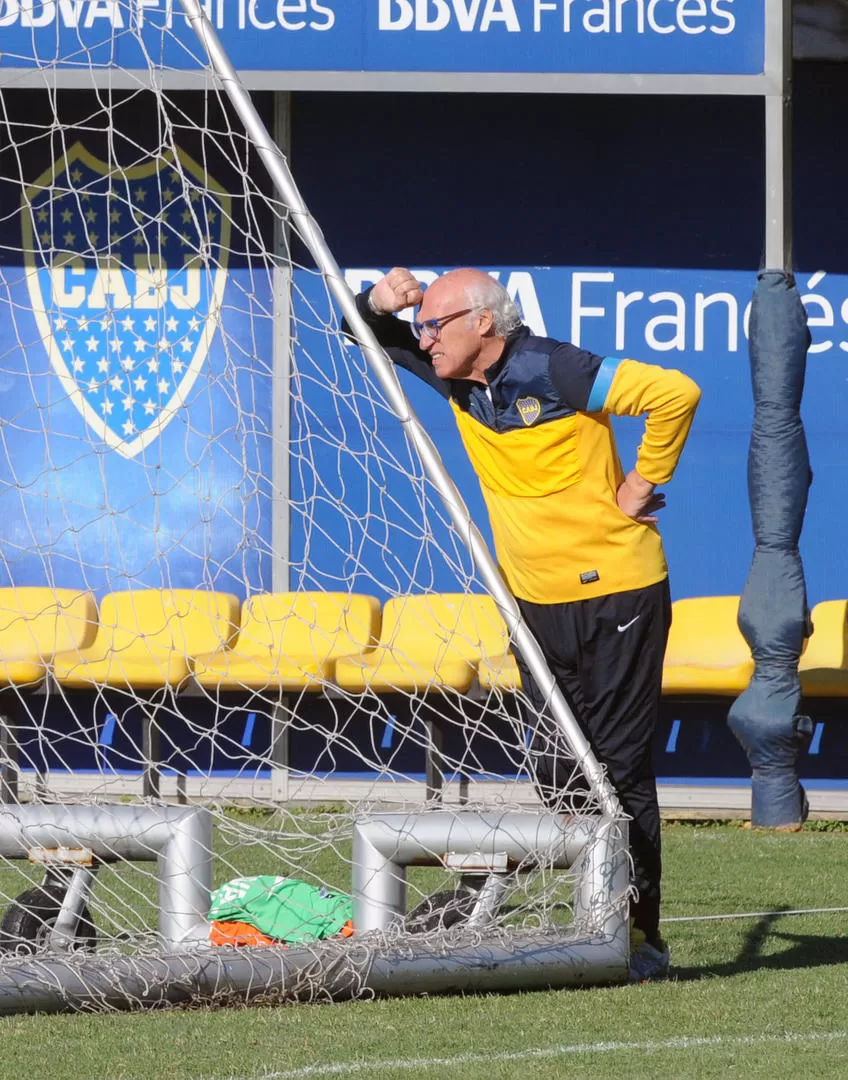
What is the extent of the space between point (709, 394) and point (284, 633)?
2.44 m

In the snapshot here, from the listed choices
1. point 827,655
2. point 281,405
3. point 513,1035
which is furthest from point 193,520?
A: point 513,1035

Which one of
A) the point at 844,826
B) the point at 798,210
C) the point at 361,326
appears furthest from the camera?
the point at 798,210

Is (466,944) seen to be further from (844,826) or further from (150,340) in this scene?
(150,340)

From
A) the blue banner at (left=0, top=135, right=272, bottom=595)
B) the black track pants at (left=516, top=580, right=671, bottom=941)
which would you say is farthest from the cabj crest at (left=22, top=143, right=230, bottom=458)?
the black track pants at (left=516, top=580, right=671, bottom=941)

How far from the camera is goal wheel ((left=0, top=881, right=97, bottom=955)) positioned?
4547 mm

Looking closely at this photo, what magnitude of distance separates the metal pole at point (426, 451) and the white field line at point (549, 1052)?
741 millimetres

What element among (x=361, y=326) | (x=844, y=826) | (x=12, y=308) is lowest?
(x=844, y=826)

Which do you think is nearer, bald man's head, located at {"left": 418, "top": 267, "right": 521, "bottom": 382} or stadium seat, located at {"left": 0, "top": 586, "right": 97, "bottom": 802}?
bald man's head, located at {"left": 418, "top": 267, "right": 521, "bottom": 382}

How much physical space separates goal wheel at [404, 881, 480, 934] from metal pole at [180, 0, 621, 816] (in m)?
0.45

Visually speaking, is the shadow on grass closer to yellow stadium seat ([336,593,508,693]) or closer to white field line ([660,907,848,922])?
white field line ([660,907,848,922])

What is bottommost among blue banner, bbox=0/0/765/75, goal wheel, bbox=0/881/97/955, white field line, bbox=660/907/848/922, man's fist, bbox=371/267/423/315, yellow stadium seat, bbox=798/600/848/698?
white field line, bbox=660/907/848/922

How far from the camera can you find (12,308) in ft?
29.4

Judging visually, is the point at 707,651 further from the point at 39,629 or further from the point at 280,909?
the point at 280,909

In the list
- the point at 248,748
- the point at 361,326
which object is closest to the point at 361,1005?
the point at 361,326
